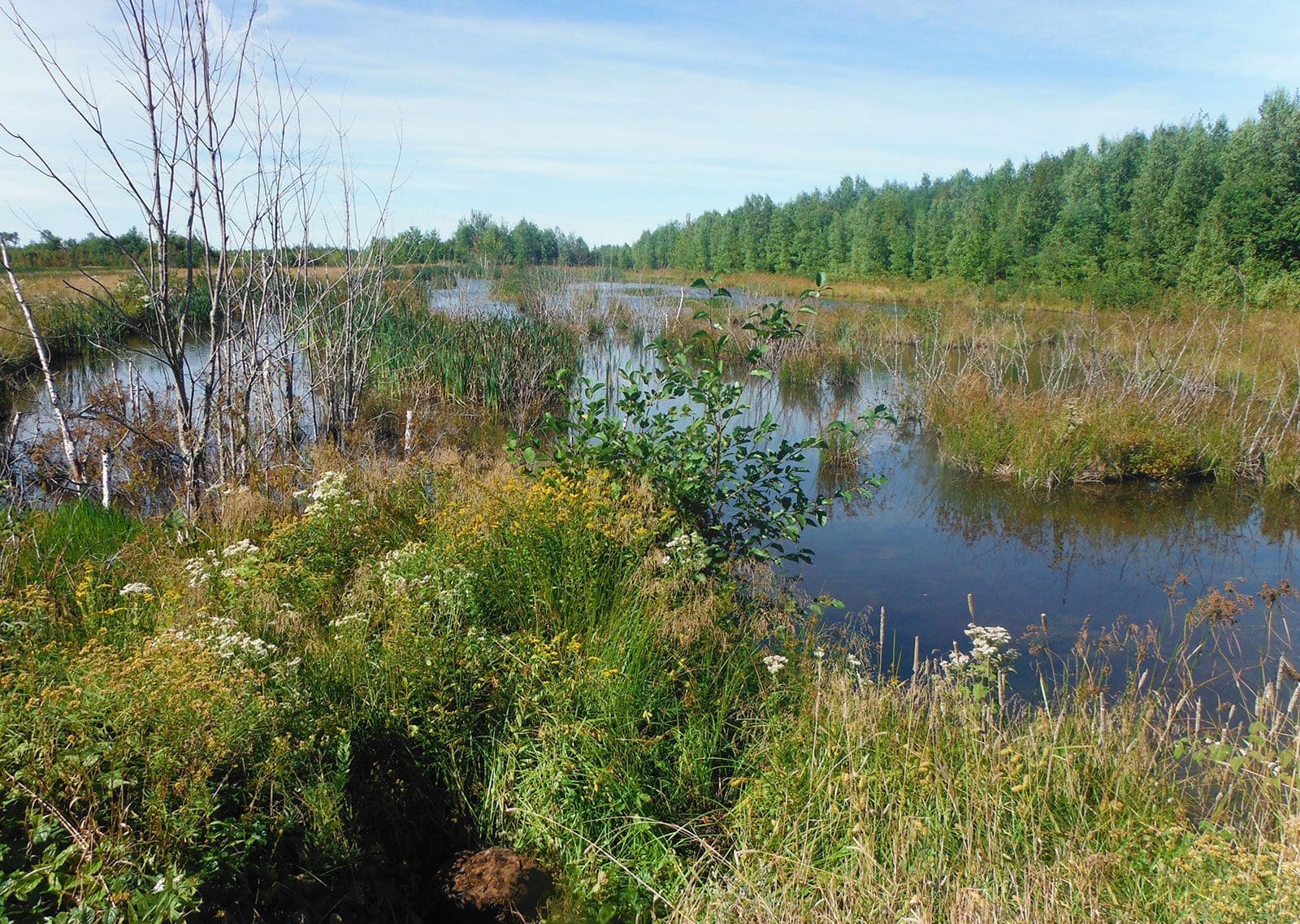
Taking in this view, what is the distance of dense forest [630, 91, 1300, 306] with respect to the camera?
2541 cm

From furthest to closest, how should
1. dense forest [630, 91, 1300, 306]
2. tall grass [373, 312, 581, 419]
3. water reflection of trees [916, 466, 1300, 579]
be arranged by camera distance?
dense forest [630, 91, 1300, 306], tall grass [373, 312, 581, 419], water reflection of trees [916, 466, 1300, 579]

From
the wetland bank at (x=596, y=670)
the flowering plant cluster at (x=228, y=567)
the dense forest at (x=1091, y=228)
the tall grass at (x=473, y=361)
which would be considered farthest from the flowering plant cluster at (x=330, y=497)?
the dense forest at (x=1091, y=228)

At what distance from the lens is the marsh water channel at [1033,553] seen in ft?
18.9

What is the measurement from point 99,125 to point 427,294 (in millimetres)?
11274

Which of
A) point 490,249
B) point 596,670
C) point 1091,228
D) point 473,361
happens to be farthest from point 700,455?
point 1091,228

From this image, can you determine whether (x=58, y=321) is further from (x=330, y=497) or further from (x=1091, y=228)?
(x=1091, y=228)

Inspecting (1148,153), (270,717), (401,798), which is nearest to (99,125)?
(270,717)

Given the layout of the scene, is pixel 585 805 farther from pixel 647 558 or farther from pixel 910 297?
pixel 910 297

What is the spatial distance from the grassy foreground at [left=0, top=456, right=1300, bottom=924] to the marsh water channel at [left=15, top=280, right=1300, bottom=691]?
1.59 m

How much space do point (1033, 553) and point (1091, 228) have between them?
32810mm

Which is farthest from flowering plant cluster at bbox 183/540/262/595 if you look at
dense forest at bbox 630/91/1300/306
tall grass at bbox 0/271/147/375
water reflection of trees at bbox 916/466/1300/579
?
dense forest at bbox 630/91/1300/306

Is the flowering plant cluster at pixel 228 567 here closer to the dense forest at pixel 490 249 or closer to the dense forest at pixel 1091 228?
the dense forest at pixel 490 249

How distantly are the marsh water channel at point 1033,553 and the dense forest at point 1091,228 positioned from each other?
5.75 metres

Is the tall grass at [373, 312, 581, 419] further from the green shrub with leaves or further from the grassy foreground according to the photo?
the grassy foreground
